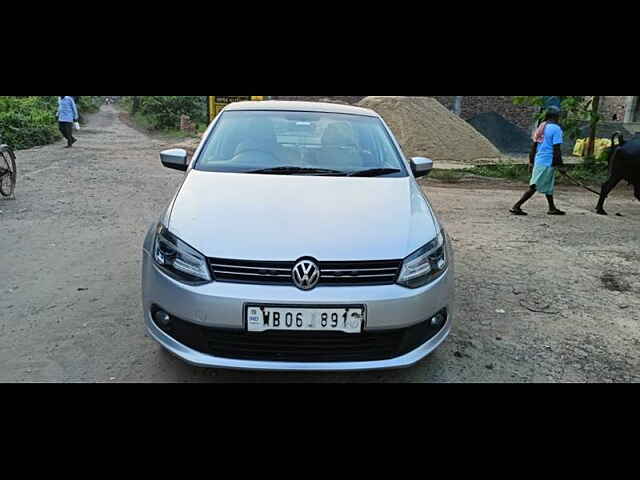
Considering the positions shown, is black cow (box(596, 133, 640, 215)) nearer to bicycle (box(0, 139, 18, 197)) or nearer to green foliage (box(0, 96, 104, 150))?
bicycle (box(0, 139, 18, 197))

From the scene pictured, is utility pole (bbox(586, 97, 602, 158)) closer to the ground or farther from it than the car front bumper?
farther from it

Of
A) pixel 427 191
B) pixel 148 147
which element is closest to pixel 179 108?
pixel 148 147

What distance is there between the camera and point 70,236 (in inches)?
224

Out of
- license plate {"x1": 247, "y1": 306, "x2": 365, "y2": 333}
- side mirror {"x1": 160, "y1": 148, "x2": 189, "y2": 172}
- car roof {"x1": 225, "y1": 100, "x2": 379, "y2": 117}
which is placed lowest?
license plate {"x1": 247, "y1": 306, "x2": 365, "y2": 333}

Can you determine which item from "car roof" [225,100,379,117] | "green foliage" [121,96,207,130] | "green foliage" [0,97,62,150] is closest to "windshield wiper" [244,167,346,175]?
"car roof" [225,100,379,117]

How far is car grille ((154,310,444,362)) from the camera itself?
2416 millimetres

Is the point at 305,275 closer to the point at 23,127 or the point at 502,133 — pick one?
the point at 23,127

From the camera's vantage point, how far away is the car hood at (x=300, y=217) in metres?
2.53

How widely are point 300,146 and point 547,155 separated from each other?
5.04 m

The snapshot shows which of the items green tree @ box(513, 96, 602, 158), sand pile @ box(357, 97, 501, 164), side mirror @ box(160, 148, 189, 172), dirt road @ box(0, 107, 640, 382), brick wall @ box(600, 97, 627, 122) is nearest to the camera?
dirt road @ box(0, 107, 640, 382)

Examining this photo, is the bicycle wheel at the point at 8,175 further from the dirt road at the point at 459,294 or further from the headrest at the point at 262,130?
the headrest at the point at 262,130

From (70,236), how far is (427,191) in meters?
6.47

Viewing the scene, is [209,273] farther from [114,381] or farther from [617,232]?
[617,232]

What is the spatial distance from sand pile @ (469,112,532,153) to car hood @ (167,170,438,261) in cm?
1886
